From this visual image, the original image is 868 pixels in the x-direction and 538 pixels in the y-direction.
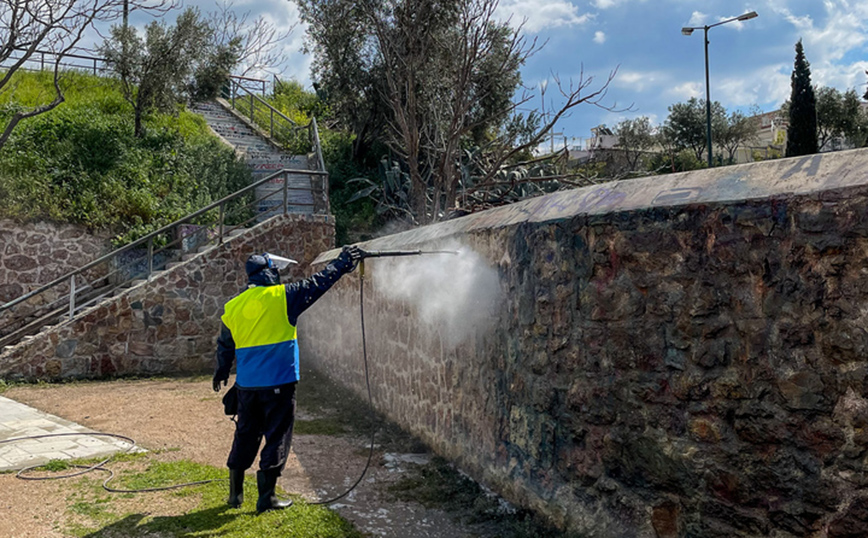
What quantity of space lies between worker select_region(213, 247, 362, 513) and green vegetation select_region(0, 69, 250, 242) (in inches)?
391

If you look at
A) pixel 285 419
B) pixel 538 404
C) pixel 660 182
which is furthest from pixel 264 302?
pixel 660 182

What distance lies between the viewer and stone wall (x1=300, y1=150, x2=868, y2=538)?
2738 mm

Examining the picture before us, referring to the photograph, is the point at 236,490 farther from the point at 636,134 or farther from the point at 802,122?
the point at 636,134

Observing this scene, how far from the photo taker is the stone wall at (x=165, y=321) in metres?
10.8

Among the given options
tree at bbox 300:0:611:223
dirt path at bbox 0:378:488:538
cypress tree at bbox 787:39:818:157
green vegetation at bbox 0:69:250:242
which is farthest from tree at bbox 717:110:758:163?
dirt path at bbox 0:378:488:538

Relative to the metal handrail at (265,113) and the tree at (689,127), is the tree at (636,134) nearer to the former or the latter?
the tree at (689,127)

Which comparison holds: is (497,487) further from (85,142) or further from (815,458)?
(85,142)

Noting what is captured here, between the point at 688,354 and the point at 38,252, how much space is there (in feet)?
43.3

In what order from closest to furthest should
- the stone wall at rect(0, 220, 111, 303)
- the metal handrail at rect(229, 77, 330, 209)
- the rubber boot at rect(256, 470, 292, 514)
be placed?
the rubber boot at rect(256, 470, 292, 514), the stone wall at rect(0, 220, 111, 303), the metal handrail at rect(229, 77, 330, 209)

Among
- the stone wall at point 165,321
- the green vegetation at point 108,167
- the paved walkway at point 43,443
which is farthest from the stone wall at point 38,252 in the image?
the paved walkway at point 43,443

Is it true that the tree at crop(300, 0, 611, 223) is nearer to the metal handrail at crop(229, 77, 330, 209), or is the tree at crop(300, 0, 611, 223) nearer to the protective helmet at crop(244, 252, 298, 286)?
the metal handrail at crop(229, 77, 330, 209)

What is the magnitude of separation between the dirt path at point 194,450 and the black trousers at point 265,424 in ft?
1.93

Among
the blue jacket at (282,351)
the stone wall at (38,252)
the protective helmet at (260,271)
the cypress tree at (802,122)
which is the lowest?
the blue jacket at (282,351)

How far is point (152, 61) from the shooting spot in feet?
58.4
